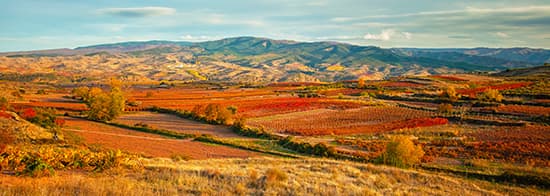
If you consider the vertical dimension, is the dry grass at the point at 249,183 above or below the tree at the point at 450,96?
above

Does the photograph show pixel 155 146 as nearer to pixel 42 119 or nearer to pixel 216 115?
pixel 42 119

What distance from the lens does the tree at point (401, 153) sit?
88.8ft

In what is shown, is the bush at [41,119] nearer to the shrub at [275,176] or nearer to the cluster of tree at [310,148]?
the cluster of tree at [310,148]

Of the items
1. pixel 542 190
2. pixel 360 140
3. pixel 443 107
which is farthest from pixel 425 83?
pixel 542 190

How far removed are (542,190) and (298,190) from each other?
1645 cm

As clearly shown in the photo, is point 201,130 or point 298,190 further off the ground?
point 298,190

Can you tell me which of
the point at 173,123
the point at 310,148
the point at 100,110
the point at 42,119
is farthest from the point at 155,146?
the point at 100,110

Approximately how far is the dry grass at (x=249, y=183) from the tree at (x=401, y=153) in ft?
18.2

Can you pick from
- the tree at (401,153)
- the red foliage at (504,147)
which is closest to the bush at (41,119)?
the tree at (401,153)

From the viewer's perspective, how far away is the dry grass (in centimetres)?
1089

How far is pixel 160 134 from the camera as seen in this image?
46469mm

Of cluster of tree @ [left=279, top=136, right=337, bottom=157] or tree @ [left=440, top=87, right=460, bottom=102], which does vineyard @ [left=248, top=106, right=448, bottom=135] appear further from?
tree @ [left=440, top=87, right=460, bottom=102]

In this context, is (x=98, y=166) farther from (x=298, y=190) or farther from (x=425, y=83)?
(x=425, y=83)

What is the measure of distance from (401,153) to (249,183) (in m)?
16.1
